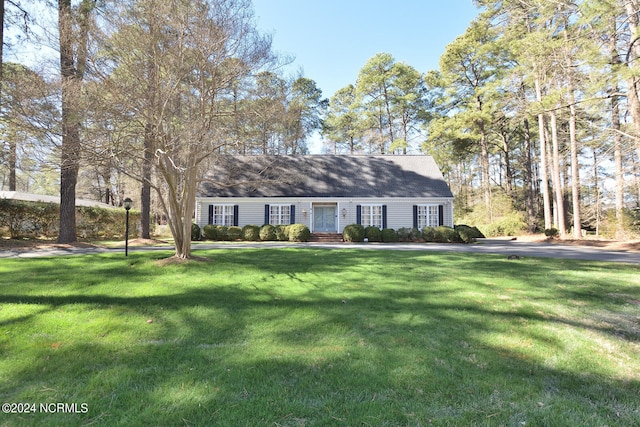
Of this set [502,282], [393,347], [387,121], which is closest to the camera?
[393,347]

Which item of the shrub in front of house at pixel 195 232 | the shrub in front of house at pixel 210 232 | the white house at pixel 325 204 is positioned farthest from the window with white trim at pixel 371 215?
the shrub in front of house at pixel 195 232

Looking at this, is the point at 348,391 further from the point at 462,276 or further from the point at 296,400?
the point at 462,276

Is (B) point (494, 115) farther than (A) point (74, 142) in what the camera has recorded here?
Yes

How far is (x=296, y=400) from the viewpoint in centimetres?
234

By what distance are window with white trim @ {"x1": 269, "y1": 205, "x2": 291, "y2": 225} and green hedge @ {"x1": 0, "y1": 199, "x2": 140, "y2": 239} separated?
899cm

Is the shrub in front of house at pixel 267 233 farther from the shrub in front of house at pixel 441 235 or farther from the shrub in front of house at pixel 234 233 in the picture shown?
the shrub in front of house at pixel 441 235

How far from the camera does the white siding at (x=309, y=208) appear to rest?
19.5 metres

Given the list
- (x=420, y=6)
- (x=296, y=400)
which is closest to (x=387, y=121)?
(x=420, y=6)

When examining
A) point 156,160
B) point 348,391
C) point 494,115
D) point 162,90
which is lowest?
point 348,391

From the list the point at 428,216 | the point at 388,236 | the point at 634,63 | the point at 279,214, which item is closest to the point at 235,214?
the point at 279,214

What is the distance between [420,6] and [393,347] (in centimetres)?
1532

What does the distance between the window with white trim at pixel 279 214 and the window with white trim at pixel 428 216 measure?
818cm

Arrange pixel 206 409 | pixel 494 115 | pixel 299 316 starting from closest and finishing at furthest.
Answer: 1. pixel 206 409
2. pixel 299 316
3. pixel 494 115

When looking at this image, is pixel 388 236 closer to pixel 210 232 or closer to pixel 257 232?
pixel 257 232
